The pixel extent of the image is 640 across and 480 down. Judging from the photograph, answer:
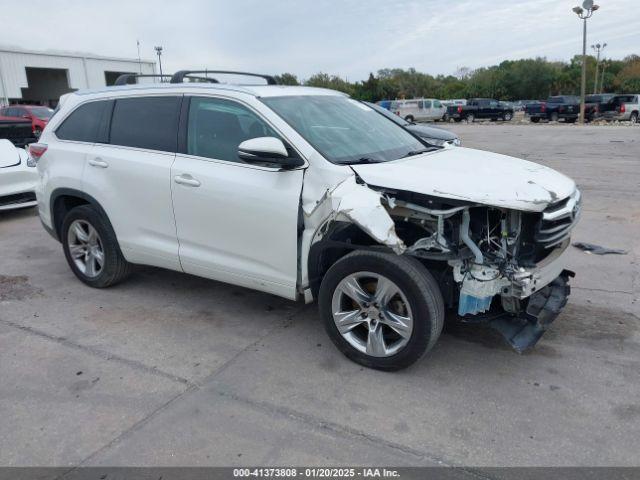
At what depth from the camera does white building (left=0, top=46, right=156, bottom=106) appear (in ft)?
148

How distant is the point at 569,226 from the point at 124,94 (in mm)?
3780

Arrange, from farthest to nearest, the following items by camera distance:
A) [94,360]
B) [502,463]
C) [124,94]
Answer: [124,94] → [94,360] → [502,463]

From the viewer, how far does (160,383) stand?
3.56 m

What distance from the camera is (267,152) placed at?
12.0 ft

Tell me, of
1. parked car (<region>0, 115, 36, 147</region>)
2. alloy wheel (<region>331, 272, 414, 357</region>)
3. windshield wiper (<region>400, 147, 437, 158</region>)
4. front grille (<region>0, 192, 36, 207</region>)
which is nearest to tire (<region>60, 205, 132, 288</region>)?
alloy wheel (<region>331, 272, 414, 357</region>)

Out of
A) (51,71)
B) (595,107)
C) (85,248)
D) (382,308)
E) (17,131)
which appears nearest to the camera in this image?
(382,308)

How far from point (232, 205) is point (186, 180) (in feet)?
1.63

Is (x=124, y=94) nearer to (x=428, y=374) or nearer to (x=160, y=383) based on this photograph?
(x=160, y=383)

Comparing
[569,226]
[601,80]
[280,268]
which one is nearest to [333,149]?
[280,268]

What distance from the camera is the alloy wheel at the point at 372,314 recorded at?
3.50m

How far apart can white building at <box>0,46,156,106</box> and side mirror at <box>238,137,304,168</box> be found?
4866cm

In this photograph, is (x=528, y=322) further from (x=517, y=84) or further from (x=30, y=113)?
(x=517, y=84)

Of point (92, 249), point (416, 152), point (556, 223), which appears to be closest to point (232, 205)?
point (416, 152)

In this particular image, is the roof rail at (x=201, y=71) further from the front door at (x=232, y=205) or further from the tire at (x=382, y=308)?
the tire at (x=382, y=308)
